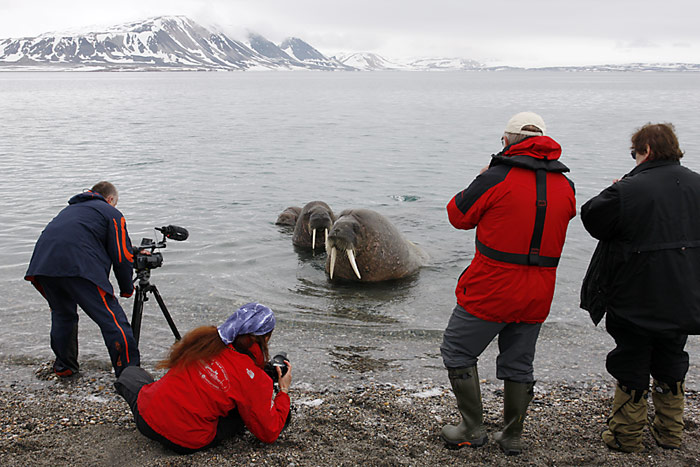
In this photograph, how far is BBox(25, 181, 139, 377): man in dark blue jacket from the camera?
17.0ft

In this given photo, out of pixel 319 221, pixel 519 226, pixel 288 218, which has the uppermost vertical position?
pixel 519 226

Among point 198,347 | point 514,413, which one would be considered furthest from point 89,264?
point 514,413

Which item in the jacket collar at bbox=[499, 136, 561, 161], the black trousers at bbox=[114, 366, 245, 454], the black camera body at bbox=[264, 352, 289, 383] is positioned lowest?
the black trousers at bbox=[114, 366, 245, 454]

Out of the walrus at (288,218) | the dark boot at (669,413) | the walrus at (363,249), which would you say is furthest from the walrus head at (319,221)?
the dark boot at (669,413)

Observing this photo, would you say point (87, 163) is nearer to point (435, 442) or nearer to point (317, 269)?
point (317, 269)

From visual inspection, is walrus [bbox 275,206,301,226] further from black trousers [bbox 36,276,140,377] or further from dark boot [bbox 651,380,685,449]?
dark boot [bbox 651,380,685,449]

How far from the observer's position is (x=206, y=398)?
3.96m

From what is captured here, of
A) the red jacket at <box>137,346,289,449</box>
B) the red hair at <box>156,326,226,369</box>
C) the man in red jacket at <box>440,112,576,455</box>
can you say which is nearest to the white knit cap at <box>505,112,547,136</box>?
the man in red jacket at <box>440,112,576,455</box>

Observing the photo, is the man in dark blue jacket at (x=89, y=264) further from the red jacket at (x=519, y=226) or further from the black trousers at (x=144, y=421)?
the red jacket at (x=519, y=226)

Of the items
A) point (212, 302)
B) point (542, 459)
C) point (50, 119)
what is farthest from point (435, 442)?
point (50, 119)

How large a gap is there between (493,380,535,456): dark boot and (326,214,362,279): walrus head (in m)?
4.63

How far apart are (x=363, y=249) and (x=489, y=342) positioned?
16.6 ft

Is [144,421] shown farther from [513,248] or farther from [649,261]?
[649,261]

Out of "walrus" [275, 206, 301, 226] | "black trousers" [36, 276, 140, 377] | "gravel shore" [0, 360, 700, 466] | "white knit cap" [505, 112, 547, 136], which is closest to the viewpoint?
"white knit cap" [505, 112, 547, 136]
